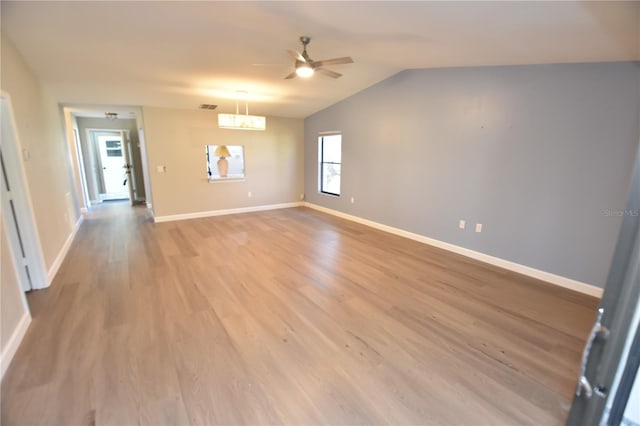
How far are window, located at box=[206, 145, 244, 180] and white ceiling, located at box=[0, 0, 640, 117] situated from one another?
2.03 metres

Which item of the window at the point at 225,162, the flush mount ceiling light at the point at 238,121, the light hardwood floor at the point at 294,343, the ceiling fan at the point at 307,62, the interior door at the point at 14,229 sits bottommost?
the light hardwood floor at the point at 294,343

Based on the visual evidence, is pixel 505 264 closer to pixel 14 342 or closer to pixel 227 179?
pixel 14 342

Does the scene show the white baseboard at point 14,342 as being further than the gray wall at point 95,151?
No

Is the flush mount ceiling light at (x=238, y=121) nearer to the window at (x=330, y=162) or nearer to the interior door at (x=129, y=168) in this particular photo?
the window at (x=330, y=162)

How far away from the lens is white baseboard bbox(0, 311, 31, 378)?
185 cm

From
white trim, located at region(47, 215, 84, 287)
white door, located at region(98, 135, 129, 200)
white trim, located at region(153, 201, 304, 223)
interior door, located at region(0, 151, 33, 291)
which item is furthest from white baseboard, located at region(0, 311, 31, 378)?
white door, located at region(98, 135, 129, 200)

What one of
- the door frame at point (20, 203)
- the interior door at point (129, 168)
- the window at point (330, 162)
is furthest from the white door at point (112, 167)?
the door frame at point (20, 203)

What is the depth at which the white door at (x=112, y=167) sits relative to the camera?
28.3 ft

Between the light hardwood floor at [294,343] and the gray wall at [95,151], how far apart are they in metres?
5.08

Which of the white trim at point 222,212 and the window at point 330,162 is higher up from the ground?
the window at point 330,162

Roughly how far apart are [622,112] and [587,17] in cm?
135

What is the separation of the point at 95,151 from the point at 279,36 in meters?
8.31

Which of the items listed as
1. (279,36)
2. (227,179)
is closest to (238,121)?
(279,36)

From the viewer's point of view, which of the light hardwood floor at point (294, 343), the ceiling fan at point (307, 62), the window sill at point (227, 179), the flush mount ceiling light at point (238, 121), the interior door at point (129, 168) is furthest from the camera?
the interior door at point (129, 168)
